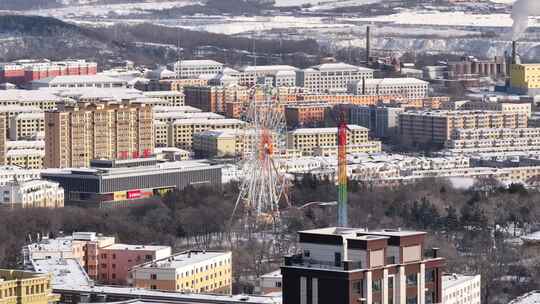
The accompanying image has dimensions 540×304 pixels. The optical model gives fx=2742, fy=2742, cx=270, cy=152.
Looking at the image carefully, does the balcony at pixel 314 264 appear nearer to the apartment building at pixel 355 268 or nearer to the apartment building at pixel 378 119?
the apartment building at pixel 355 268

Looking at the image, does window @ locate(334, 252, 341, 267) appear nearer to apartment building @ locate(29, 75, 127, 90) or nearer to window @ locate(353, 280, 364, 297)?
window @ locate(353, 280, 364, 297)

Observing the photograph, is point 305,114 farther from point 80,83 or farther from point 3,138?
point 3,138

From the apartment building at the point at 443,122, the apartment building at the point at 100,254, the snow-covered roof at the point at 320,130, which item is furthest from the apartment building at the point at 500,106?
the apartment building at the point at 100,254

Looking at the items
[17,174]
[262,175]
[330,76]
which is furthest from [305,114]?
[262,175]

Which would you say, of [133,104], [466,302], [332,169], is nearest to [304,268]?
[466,302]

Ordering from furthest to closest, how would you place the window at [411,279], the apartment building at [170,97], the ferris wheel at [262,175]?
the apartment building at [170,97] → the ferris wheel at [262,175] → the window at [411,279]

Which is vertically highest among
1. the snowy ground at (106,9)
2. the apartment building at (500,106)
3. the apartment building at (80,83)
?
the apartment building at (500,106)

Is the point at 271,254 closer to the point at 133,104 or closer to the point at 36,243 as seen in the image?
the point at 36,243

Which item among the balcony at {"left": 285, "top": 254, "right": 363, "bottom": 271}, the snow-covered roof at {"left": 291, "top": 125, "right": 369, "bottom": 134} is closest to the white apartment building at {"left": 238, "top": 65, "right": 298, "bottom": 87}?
the snow-covered roof at {"left": 291, "top": 125, "right": 369, "bottom": 134}
